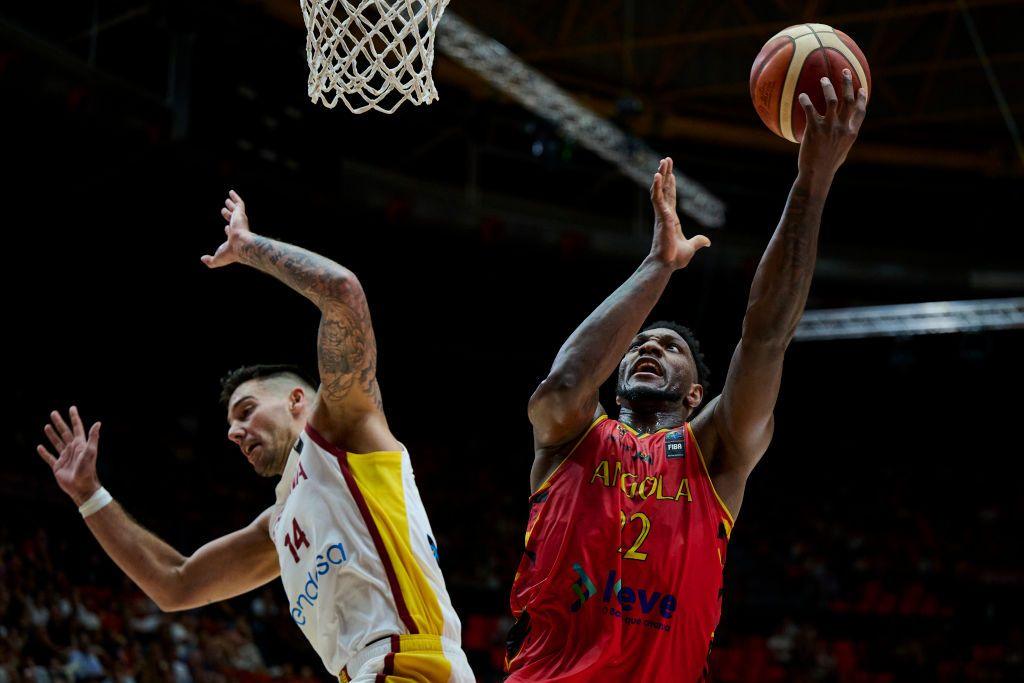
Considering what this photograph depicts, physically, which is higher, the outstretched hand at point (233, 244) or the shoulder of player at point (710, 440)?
the outstretched hand at point (233, 244)

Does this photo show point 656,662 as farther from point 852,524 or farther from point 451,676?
point 852,524

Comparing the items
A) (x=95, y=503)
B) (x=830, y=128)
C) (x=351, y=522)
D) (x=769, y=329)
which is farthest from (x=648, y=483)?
(x=95, y=503)

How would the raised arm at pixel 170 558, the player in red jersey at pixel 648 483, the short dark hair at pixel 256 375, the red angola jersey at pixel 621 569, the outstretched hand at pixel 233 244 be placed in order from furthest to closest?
the raised arm at pixel 170 558, the short dark hair at pixel 256 375, the outstretched hand at pixel 233 244, the red angola jersey at pixel 621 569, the player in red jersey at pixel 648 483

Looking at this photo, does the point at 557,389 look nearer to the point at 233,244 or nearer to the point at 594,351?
the point at 594,351

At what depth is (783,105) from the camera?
3201 millimetres

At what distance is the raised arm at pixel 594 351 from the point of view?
10.1 ft

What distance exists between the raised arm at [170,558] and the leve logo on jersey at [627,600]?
1300mm

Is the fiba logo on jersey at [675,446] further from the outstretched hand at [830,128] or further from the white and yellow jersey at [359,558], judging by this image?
the outstretched hand at [830,128]

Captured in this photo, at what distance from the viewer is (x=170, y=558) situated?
12.8ft

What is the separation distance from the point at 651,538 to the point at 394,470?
2.44 ft

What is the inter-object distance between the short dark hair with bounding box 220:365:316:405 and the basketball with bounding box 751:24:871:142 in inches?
68.0

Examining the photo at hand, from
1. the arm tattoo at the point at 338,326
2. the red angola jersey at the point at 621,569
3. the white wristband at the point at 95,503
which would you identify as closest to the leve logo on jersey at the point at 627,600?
the red angola jersey at the point at 621,569

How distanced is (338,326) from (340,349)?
0.21 ft

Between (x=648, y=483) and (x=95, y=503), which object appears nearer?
(x=648, y=483)
